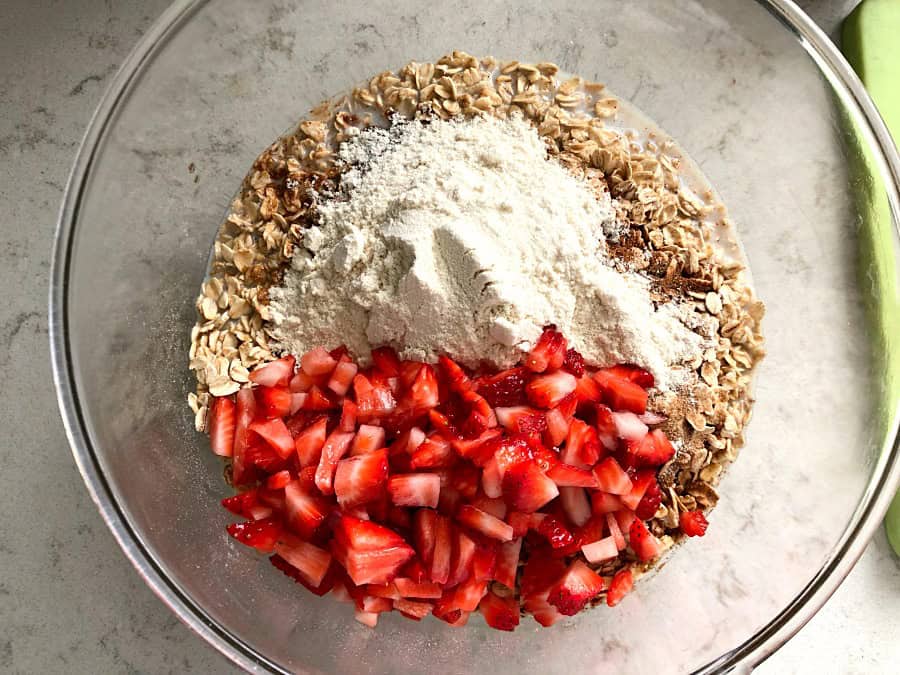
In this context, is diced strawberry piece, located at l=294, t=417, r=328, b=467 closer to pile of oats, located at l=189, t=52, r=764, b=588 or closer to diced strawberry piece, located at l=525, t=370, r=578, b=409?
pile of oats, located at l=189, t=52, r=764, b=588

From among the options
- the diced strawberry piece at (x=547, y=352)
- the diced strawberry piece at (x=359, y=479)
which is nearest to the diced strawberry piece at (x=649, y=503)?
the diced strawberry piece at (x=547, y=352)

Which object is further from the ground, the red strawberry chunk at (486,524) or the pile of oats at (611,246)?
the pile of oats at (611,246)

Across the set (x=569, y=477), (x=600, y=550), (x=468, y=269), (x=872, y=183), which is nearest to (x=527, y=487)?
(x=569, y=477)

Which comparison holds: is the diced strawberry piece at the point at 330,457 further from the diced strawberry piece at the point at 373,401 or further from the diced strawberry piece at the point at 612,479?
the diced strawberry piece at the point at 612,479

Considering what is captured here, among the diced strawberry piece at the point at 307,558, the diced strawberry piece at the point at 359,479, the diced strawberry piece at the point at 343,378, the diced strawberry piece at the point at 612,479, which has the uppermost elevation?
the diced strawberry piece at the point at 612,479

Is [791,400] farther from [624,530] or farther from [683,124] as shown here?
[683,124]

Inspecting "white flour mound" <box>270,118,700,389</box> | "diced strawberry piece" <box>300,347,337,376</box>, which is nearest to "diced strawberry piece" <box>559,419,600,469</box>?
"white flour mound" <box>270,118,700,389</box>
